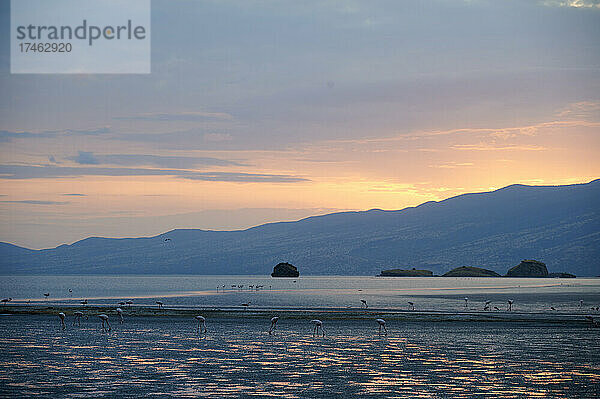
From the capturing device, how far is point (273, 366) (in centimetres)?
3130

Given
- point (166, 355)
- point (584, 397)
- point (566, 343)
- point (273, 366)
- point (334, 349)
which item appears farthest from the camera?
point (566, 343)

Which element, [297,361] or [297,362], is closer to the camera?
[297,362]

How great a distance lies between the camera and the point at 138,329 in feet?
163

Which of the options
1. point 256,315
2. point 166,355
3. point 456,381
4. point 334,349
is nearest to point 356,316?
point 256,315

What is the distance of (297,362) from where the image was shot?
3272cm

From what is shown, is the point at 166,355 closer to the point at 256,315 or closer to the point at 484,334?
the point at 484,334

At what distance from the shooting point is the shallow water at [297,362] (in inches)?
1018

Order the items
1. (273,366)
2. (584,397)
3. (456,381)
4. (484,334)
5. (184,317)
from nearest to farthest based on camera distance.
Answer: (584,397) → (456,381) → (273,366) → (484,334) → (184,317)

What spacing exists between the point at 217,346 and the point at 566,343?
20.0 meters

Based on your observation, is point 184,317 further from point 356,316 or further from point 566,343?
point 566,343

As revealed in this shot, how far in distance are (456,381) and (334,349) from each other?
36.4ft

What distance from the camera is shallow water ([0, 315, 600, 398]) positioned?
25859 millimetres

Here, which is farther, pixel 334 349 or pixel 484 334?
pixel 484 334

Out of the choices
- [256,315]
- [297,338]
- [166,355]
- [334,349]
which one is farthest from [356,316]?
[166,355]
